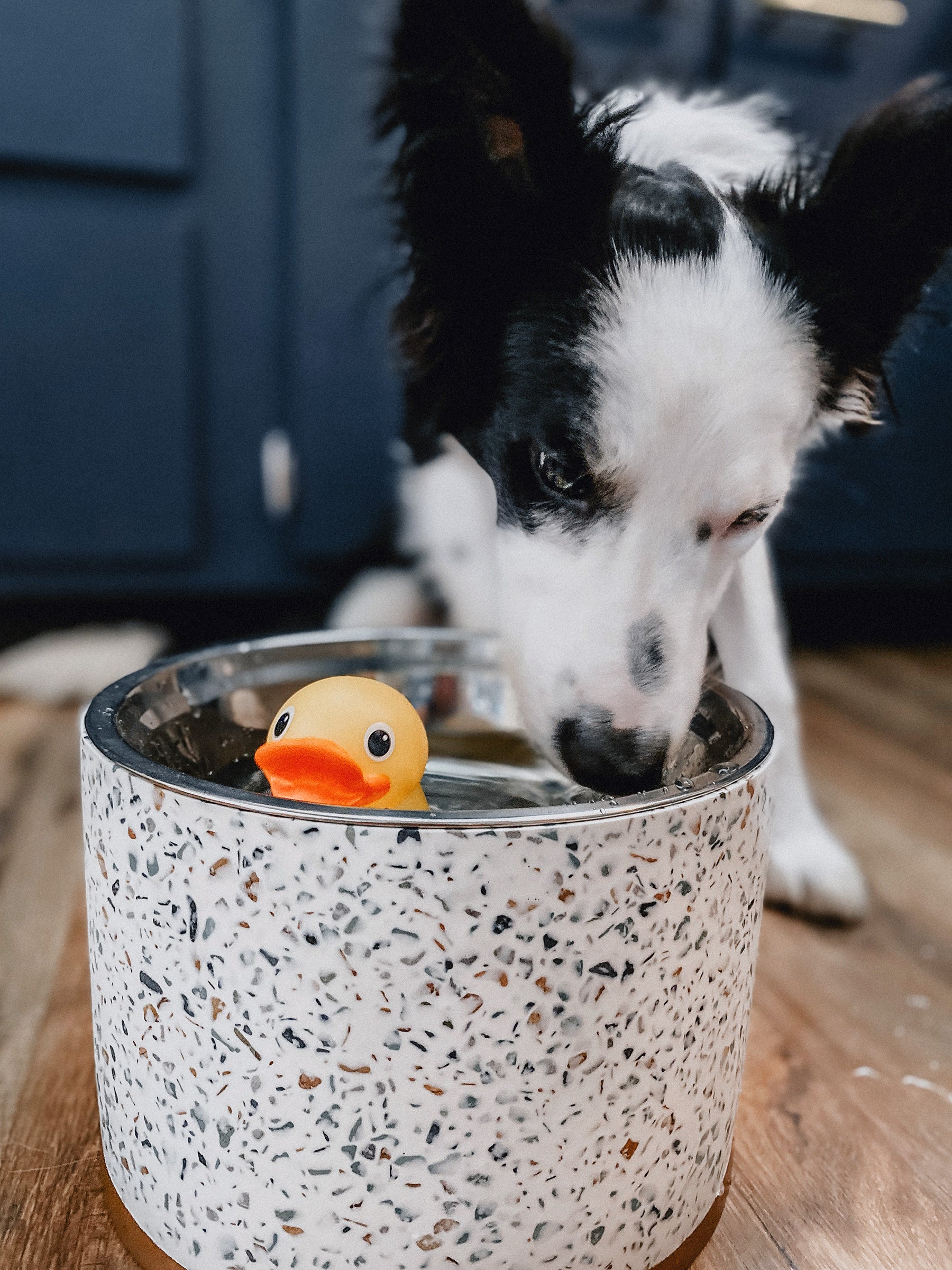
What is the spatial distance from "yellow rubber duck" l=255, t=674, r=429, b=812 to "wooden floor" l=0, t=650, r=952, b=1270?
279mm

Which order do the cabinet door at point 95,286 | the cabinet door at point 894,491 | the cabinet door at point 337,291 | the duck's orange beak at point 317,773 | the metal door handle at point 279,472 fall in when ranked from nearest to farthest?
the duck's orange beak at point 317,773
the cabinet door at point 894,491
the cabinet door at point 95,286
the cabinet door at point 337,291
the metal door handle at point 279,472

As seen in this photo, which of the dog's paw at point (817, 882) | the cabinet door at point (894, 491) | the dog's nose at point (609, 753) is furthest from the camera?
the dog's paw at point (817, 882)

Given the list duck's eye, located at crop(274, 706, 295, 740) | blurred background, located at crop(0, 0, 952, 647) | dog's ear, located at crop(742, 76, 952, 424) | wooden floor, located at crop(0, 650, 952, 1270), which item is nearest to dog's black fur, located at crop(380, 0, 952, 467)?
dog's ear, located at crop(742, 76, 952, 424)

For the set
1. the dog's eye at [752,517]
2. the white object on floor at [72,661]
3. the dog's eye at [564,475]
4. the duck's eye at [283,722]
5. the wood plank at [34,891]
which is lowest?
the white object on floor at [72,661]

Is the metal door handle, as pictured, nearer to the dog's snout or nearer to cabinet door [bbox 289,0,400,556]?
cabinet door [bbox 289,0,400,556]

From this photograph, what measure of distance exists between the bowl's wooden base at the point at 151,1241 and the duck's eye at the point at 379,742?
27 cm

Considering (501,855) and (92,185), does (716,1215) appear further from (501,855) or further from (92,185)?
(92,185)

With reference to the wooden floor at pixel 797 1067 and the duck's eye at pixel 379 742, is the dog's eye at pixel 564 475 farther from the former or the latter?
the wooden floor at pixel 797 1067

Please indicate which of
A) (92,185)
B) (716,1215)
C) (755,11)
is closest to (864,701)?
(755,11)

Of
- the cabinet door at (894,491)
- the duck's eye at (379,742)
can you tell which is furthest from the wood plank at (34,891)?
the cabinet door at (894,491)

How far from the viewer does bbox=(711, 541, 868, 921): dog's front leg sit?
1026 mm

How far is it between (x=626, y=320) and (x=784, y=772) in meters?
0.54

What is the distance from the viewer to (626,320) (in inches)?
31.7

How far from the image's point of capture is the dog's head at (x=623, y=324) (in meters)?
0.75
